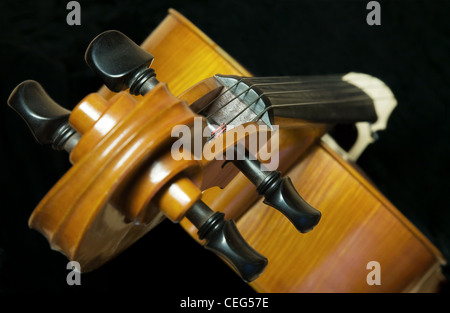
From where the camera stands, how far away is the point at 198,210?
2.22 ft

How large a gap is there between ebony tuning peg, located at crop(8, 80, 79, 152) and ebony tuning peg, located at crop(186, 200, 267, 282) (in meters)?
0.19

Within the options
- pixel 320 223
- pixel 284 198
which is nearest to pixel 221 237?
pixel 284 198

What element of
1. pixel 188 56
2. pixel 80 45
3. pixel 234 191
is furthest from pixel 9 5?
pixel 234 191

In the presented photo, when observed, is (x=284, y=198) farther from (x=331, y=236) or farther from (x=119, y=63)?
(x=331, y=236)

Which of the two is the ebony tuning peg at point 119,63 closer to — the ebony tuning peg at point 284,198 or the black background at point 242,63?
the ebony tuning peg at point 284,198

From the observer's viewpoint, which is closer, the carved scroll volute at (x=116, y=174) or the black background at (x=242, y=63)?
the carved scroll volute at (x=116, y=174)

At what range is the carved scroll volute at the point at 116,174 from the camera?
595mm

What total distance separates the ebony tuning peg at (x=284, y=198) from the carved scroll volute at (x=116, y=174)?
5.5 inches

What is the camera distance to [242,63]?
181cm

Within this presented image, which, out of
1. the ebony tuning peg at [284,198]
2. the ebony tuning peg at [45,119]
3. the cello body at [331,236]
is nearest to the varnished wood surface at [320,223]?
the cello body at [331,236]

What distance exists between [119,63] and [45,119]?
13 centimetres

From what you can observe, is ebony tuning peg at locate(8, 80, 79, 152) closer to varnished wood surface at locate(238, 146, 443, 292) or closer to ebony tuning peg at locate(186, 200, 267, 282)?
ebony tuning peg at locate(186, 200, 267, 282)

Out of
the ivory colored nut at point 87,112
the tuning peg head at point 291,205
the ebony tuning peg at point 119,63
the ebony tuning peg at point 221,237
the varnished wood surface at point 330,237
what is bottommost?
the varnished wood surface at point 330,237
